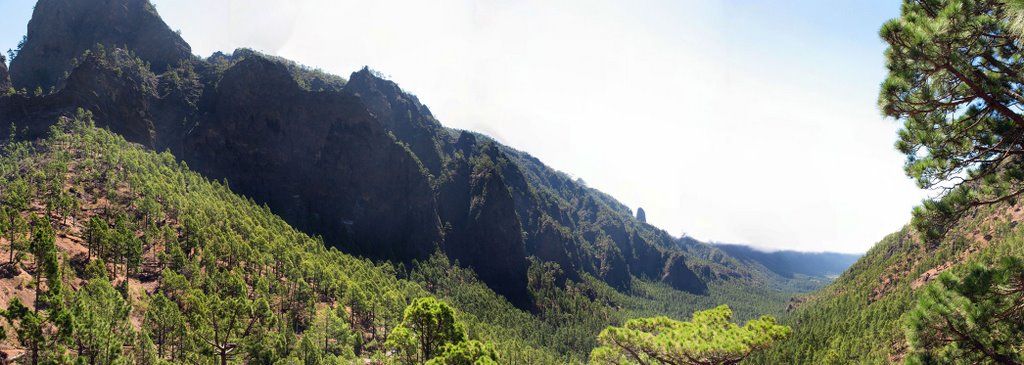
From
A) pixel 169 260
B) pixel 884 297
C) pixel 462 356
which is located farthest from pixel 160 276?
pixel 884 297

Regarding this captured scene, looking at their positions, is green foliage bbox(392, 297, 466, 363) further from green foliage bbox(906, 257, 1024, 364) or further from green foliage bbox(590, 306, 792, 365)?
green foliage bbox(906, 257, 1024, 364)

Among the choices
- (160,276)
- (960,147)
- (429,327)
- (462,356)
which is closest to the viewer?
(960,147)

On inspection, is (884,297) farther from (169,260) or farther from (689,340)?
(169,260)

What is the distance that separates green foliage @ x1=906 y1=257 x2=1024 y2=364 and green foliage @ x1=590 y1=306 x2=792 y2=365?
35.4ft

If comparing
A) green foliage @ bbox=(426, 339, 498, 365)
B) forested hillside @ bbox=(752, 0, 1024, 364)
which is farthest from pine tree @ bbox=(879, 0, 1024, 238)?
green foliage @ bbox=(426, 339, 498, 365)

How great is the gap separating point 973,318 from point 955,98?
19.7 feet

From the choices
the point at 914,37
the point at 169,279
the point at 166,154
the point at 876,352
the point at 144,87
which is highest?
the point at 144,87

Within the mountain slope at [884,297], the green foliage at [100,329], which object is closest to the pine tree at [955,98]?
the green foliage at [100,329]

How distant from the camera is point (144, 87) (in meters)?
184

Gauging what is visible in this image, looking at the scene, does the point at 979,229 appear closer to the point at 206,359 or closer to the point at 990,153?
the point at 990,153

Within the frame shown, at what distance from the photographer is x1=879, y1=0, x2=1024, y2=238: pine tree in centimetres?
1116

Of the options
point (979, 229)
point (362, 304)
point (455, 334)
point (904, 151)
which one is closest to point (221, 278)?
point (362, 304)

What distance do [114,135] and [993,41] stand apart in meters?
188

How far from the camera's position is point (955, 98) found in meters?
12.4
